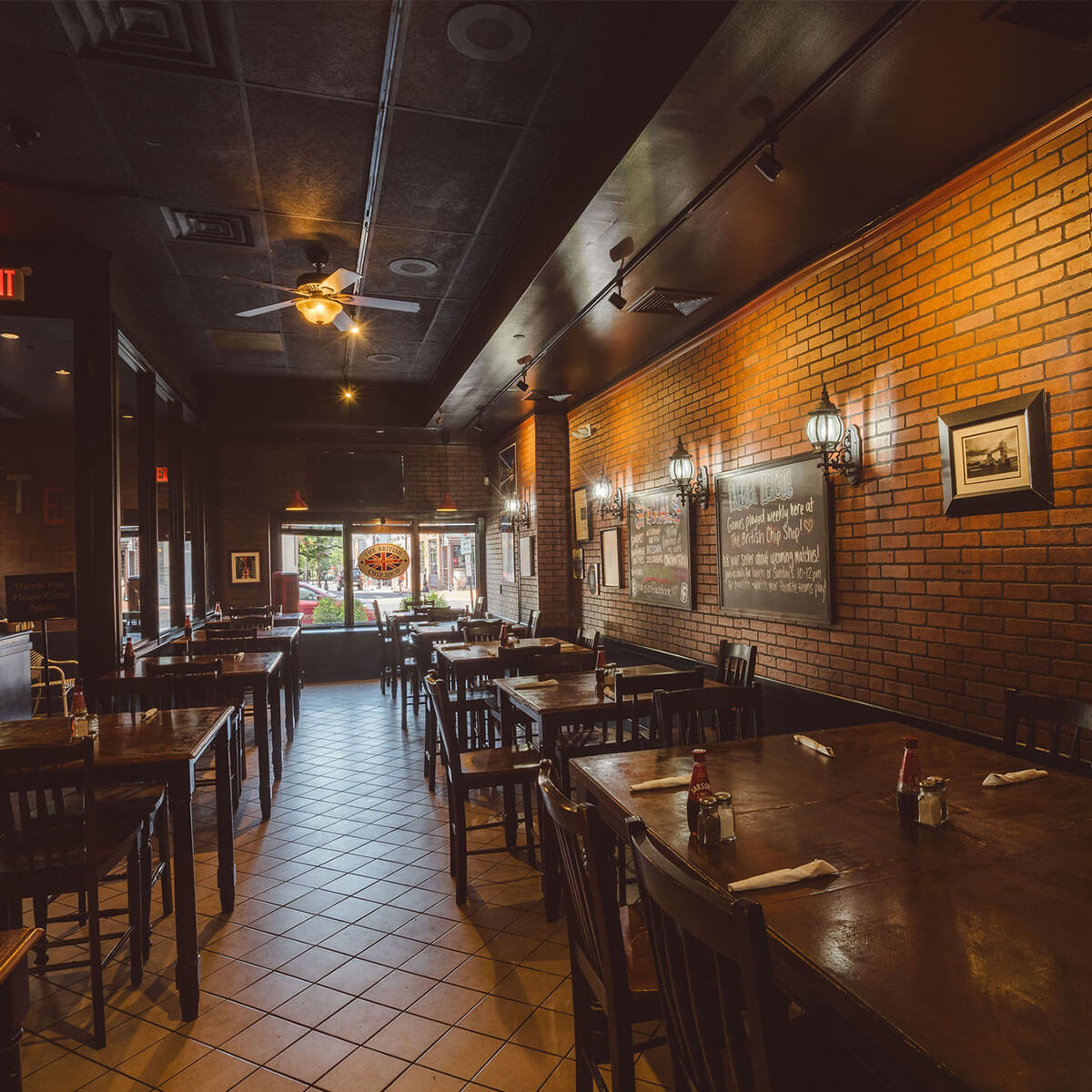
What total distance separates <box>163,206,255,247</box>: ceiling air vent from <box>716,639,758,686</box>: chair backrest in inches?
151

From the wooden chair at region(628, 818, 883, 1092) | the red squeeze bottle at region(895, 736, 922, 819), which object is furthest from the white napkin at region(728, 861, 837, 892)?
the red squeeze bottle at region(895, 736, 922, 819)

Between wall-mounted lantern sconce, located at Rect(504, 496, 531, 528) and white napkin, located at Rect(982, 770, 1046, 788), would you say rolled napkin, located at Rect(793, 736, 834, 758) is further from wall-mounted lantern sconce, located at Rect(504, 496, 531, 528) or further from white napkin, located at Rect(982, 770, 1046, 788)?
wall-mounted lantern sconce, located at Rect(504, 496, 531, 528)

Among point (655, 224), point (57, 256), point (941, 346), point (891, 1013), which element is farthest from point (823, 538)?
point (57, 256)

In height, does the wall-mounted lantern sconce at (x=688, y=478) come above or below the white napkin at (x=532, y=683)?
above

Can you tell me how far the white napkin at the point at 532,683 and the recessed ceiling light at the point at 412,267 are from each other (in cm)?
288

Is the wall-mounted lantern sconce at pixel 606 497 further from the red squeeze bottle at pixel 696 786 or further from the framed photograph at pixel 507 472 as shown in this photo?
the red squeeze bottle at pixel 696 786

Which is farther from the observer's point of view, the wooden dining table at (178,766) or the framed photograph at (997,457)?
the framed photograph at (997,457)

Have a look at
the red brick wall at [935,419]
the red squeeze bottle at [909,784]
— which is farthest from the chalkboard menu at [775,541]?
the red squeeze bottle at [909,784]

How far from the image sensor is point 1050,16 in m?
2.14

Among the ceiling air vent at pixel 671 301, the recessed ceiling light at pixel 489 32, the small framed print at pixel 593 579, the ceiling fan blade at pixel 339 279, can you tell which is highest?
the recessed ceiling light at pixel 489 32

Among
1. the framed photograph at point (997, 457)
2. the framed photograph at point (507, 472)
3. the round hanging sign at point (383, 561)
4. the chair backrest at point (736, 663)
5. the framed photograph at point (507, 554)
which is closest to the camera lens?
the framed photograph at point (997, 457)

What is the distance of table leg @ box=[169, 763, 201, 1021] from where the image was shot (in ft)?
8.17

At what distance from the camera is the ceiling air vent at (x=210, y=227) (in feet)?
13.4

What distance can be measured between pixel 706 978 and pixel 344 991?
6.21ft
